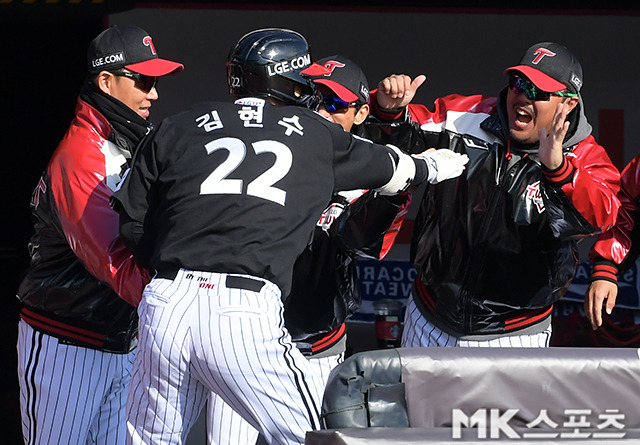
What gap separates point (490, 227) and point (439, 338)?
44 centimetres

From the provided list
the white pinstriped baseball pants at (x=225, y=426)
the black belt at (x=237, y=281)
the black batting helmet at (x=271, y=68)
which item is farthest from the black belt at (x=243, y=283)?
the white pinstriped baseball pants at (x=225, y=426)

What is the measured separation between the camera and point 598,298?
10.3 ft

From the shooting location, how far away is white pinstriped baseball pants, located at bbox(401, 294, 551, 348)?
3.21m

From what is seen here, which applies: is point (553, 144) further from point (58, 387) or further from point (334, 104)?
point (58, 387)

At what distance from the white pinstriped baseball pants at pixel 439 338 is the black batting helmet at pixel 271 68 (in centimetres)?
103

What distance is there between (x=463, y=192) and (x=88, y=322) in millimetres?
1301

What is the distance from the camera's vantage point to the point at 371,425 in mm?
1753

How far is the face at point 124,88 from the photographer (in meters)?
2.91

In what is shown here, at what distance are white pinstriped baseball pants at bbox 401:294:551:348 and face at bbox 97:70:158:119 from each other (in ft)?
3.94

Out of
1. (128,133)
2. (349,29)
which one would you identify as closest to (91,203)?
(128,133)

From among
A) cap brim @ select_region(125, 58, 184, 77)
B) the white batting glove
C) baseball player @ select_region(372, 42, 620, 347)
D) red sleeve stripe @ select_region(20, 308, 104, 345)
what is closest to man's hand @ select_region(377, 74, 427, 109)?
baseball player @ select_region(372, 42, 620, 347)

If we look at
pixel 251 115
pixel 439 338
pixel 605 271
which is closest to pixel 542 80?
pixel 605 271

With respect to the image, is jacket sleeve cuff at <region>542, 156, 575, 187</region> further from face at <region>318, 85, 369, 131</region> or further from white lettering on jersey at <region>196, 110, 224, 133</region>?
white lettering on jersey at <region>196, 110, 224, 133</region>

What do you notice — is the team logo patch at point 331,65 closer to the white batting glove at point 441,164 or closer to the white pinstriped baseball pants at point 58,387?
the white batting glove at point 441,164
